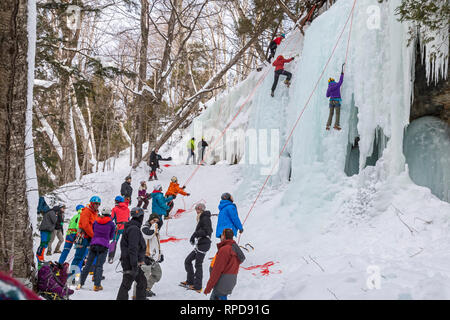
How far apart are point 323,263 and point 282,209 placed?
3232 mm

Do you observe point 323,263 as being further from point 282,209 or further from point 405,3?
point 405,3

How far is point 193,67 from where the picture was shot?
28484mm

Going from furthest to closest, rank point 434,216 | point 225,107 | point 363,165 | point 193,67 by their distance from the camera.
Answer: point 193,67 < point 225,107 < point 363,165 < point 434,216

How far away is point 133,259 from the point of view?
14.3 feet

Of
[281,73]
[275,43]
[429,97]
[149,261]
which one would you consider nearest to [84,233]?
[149,261]

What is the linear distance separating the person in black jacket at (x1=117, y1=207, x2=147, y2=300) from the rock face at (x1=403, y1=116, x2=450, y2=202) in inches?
252

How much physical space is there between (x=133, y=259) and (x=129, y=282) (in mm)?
284

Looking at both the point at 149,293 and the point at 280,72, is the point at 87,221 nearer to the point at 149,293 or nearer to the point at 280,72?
the point at 149,293

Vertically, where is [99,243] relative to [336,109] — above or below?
below

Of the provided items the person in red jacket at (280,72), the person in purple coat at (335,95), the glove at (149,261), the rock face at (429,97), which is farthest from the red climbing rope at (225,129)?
the glove at (149,261)

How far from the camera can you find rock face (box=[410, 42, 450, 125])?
8141 mm

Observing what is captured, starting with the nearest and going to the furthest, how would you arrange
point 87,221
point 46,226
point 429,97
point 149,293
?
point 149,293 < point 87,221 < point 46,226 < point 429,97

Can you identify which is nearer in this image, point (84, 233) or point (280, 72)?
point (84, 233)

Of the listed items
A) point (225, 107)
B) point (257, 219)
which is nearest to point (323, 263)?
point (257, 219)
